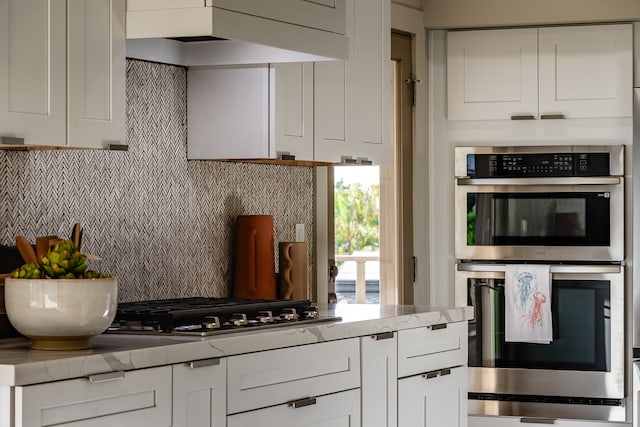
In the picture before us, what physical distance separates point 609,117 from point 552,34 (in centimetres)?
47

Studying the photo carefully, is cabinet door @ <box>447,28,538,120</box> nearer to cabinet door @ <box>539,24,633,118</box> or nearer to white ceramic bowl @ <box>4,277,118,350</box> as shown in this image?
cabinet door @ <box>539,24,633,118</box>

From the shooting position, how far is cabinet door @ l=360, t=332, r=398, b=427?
138 inches

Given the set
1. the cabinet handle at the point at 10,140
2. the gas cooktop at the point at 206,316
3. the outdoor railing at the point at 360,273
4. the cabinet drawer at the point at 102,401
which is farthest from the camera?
the outdoor railing at the point at 360,273

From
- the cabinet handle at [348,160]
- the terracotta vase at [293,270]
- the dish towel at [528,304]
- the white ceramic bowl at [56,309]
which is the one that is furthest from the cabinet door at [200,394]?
the dish towel at [528,304]

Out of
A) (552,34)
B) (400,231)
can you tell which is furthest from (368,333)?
(552,34)

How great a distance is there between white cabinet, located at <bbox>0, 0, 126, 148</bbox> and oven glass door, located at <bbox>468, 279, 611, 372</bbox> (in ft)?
8.09

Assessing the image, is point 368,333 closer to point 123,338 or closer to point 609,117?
point 123,338

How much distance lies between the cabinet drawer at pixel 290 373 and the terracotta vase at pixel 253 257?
0.70 metres

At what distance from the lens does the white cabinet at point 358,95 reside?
4.00 metres

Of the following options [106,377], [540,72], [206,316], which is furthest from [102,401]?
[540,72]

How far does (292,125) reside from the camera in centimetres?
382

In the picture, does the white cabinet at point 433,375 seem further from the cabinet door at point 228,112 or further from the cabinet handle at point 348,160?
the cabinet door at point 228,112

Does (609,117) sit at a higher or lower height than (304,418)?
higher

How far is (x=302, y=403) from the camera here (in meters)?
3.16
